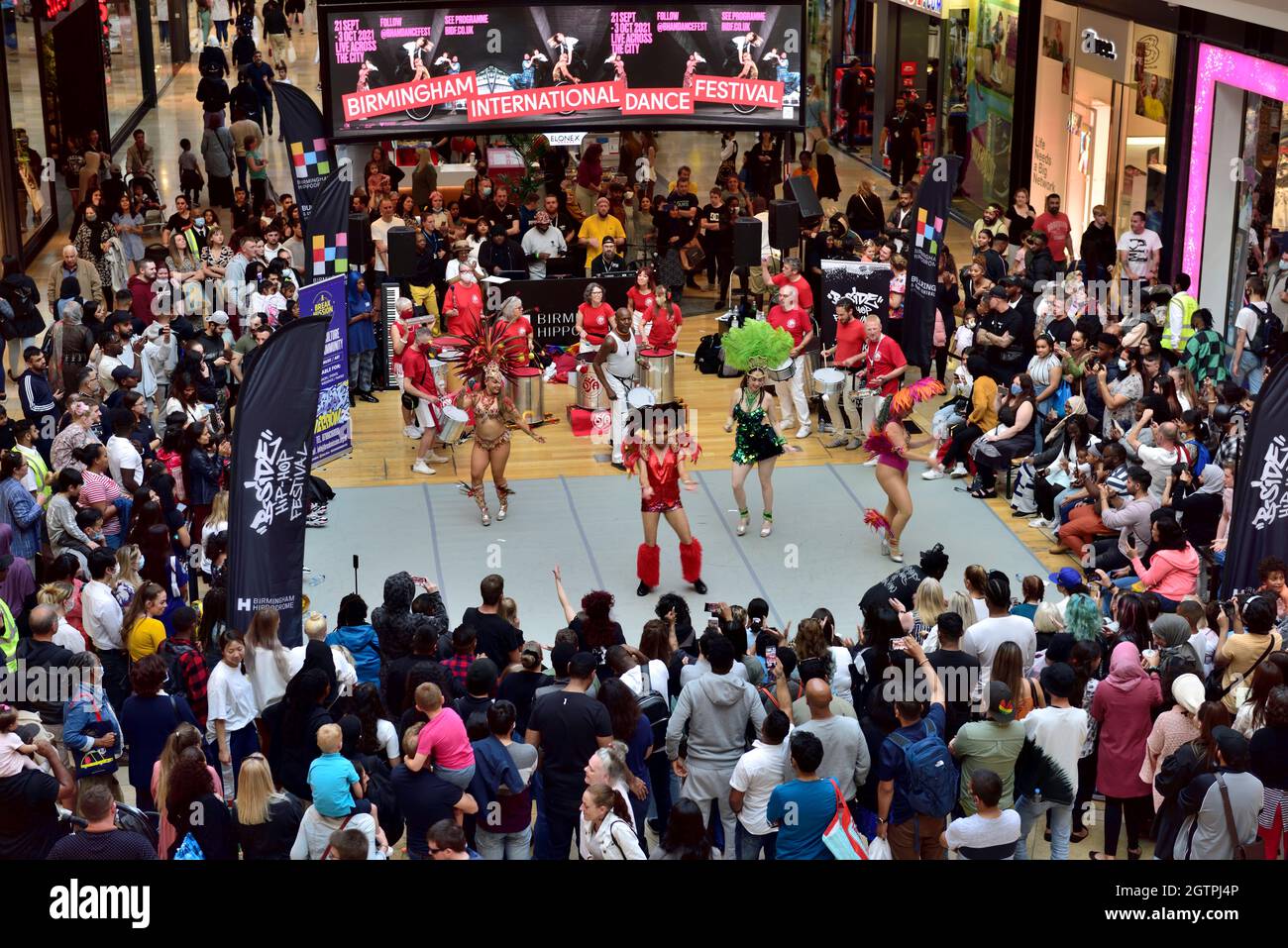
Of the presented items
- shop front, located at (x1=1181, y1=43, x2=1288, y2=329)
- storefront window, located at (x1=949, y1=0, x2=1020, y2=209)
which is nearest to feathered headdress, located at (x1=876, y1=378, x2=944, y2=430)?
shop front, located at (x1=1181, y1=43, x2=1288, y2=329)

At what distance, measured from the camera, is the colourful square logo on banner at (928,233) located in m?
17.2

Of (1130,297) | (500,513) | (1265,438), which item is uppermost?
(1265,438)

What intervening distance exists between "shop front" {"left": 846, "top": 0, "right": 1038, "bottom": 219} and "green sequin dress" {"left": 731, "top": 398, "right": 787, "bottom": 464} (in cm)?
1253

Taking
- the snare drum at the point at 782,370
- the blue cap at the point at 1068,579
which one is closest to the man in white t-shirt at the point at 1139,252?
the snare drum at the point at 782,370

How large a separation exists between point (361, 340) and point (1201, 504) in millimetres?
8887

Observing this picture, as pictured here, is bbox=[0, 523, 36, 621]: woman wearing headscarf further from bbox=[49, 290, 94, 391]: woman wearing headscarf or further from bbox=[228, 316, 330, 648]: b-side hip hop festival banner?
bbox=[49, 290, 94, 391]: woman wearing headscarf

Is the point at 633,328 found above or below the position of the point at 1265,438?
below

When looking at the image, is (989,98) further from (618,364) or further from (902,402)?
(902,402)

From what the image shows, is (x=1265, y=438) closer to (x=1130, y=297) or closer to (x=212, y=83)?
(x=1130, y=297)

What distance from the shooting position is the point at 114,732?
9055 mm

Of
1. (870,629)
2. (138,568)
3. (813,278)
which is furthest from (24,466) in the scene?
(813,278)

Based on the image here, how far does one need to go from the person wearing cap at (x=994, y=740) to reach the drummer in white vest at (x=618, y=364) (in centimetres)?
753

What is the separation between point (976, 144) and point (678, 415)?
51.1ft

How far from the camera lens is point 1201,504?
41.2ft
